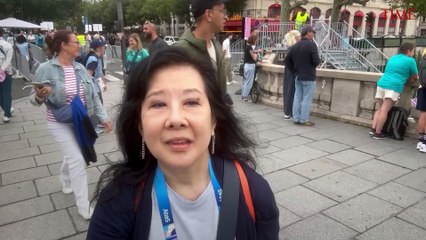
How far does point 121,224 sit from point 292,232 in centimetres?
217

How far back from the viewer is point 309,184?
13.3 ft

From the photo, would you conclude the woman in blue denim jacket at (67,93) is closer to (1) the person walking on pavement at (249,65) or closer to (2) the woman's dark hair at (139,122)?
(2) the woman's dark hair at (139,122)

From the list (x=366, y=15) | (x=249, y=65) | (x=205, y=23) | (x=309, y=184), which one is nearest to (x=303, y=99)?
(x=249, y=65)

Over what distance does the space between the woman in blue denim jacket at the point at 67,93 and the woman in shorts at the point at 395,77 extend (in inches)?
170

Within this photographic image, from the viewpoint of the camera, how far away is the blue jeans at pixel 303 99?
21.7ft

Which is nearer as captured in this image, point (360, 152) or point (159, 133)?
point (159, 133)

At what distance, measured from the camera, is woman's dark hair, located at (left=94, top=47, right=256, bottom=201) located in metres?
1.30

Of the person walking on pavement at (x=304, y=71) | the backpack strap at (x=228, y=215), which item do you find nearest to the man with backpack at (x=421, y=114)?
the person walking on pavement at (x=304, y=71)

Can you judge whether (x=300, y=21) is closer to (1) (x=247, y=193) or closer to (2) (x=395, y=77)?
(2) (x=395, y=77)

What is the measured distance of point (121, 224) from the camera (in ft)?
4.10

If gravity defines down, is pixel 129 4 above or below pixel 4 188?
above

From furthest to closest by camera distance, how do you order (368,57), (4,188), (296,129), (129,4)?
(129,4) < (368,57) < (296,129) < (4,188)

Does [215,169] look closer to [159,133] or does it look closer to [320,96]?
[159,133]

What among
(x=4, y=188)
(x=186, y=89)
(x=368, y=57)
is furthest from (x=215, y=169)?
(x=368, y=57)
